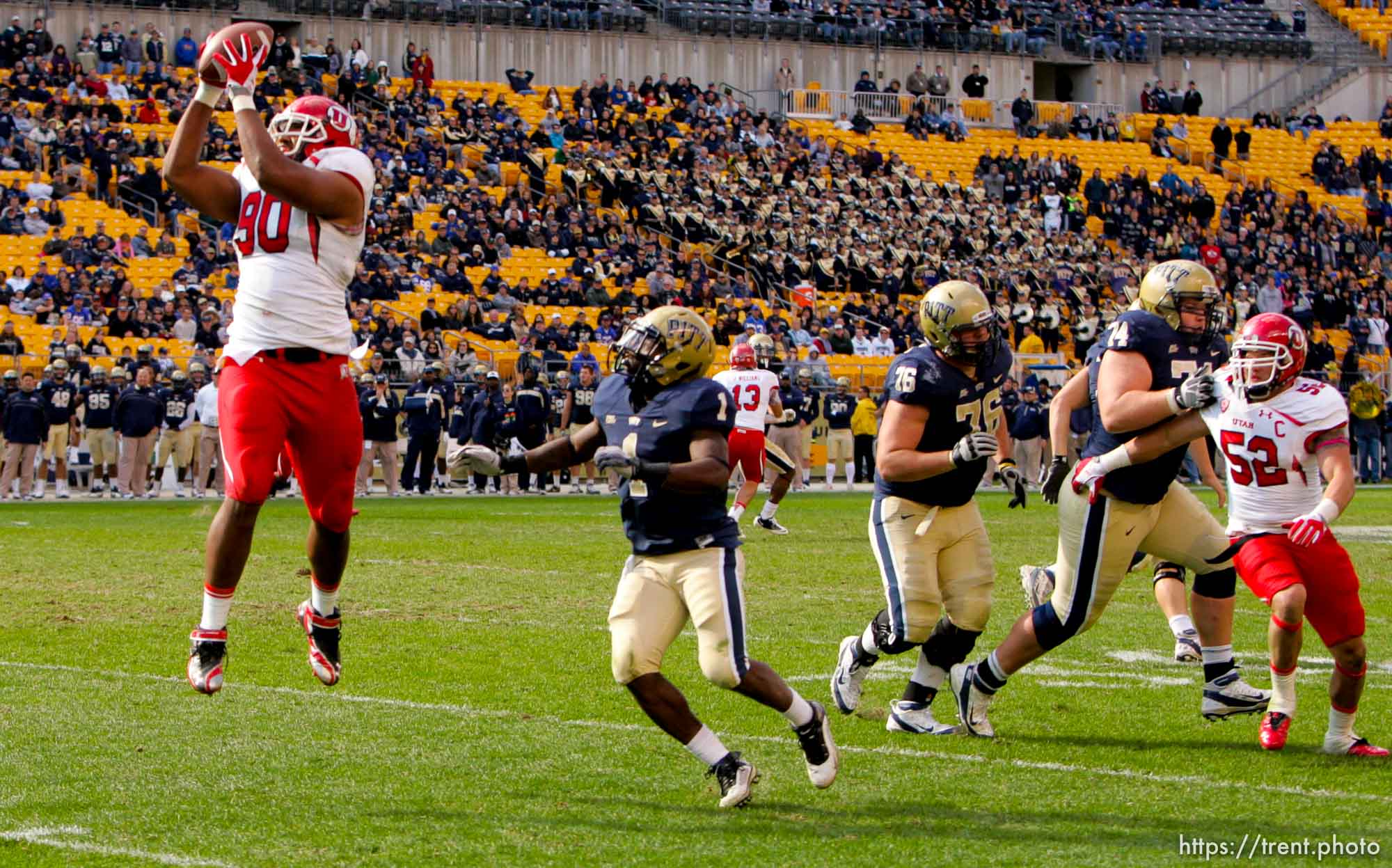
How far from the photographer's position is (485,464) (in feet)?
19.7

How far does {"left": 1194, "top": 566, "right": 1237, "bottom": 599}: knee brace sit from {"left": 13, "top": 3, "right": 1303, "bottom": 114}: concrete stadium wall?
30.3 metres

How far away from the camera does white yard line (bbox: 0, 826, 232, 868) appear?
5.09m

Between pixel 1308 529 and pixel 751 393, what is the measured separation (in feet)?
32.1

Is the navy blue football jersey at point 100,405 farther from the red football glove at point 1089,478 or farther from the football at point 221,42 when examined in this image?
the red football glove at point 1089,478

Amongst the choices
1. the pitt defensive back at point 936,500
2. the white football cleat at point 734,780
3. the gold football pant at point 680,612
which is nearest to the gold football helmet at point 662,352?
the gold football pant at point 680,612

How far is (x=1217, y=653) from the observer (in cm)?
754

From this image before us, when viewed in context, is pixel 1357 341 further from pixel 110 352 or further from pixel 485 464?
pixel 485 464

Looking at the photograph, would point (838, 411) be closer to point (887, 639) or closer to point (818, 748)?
point (887, 639)

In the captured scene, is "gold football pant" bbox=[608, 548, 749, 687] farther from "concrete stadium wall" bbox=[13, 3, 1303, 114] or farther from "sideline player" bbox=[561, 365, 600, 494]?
"concrete stadium wall" bbox=[13, 3, 1303, 114]

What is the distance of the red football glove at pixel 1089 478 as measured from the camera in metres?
7.04

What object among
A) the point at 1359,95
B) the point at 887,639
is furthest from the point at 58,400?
the point at 1359,95

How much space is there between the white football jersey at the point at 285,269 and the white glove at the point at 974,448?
7.53ft

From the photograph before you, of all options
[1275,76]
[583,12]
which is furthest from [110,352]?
[1275,76]

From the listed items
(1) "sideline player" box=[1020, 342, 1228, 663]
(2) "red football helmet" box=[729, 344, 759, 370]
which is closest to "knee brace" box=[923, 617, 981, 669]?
(1) "sideline player" box=[1020, 342, 1228, 663]
